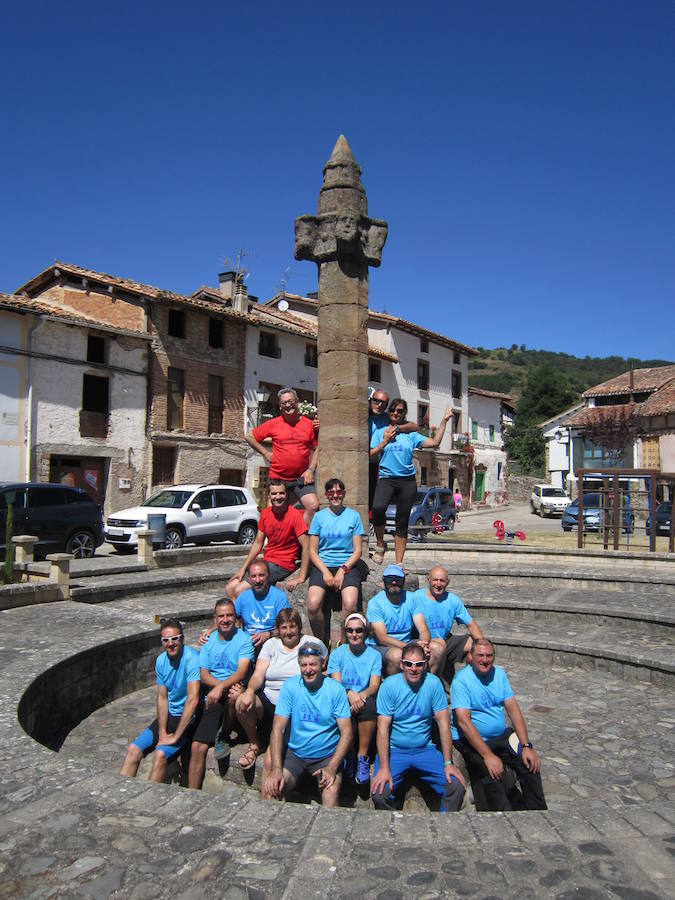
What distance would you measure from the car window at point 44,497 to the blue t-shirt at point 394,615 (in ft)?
34.4

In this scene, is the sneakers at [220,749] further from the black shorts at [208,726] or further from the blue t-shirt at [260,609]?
the blue t-shirt at [260,609]

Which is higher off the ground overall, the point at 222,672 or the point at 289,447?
the point at 289,447

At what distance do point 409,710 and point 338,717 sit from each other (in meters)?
0.47

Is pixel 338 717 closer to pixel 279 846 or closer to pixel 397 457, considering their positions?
pixel 279 846

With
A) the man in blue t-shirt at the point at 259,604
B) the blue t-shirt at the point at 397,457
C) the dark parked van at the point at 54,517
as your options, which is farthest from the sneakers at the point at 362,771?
the dark parked van at the point at 54,517

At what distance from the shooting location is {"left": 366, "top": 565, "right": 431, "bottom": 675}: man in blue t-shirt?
6277 millimetres

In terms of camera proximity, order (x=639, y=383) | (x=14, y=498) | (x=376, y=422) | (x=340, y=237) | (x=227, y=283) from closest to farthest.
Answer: (x=340, y=237) < (x=376, y=422) < (x=14, y=498) < (x=227, y=283) < (x=639, y=383)

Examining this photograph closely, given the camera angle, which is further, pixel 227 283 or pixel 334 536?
pixel 227 283

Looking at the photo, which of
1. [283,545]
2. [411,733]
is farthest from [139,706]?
[411,733]

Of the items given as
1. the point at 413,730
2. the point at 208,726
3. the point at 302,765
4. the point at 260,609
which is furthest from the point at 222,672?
the point at 413,730

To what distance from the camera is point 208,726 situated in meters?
5.23

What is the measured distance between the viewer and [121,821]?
340cm

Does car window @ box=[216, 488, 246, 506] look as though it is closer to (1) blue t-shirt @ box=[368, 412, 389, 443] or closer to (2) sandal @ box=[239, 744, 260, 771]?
(1) blue t-shirt @ box=[368, 412, 389, 443]

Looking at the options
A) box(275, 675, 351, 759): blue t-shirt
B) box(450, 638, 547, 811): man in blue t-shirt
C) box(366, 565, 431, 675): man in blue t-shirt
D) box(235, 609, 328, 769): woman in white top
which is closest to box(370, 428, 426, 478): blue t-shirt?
box(366, 565, 431, 675): man in blue t-shirt
